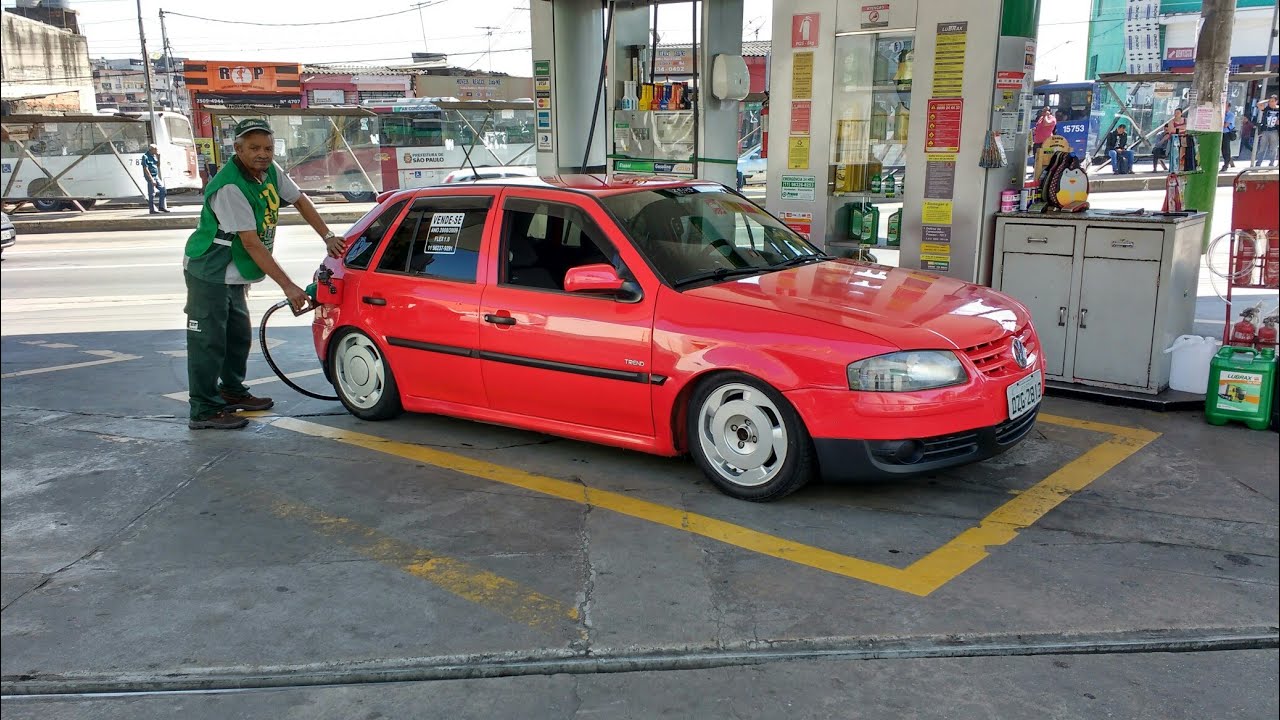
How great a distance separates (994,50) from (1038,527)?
12.1 ft

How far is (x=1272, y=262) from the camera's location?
19.1ft

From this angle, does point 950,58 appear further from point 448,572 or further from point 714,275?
point 448,572

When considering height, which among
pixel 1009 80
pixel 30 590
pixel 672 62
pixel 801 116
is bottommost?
pixel 30 590

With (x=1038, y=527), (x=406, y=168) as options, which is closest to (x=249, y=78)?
(x=406, y=168)

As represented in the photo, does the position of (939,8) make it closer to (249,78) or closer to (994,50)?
(994,50)

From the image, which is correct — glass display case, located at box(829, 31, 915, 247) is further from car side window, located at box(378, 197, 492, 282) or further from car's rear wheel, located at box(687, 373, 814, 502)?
car's rear wheel, located at box(687, 373, 814, 502)

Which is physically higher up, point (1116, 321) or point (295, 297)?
point (295, 297)

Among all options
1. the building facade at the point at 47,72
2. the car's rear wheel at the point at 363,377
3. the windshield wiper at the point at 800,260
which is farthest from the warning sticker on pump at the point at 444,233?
the building facade at the point at 47,72

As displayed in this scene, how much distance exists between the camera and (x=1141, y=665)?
3236mm

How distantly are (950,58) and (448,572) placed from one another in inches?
198

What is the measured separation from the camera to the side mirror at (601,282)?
4867 mm

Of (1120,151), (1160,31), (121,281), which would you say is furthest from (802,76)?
(1120,151)

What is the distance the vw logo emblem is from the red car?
14mm

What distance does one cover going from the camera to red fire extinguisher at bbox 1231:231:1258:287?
5852 mm
